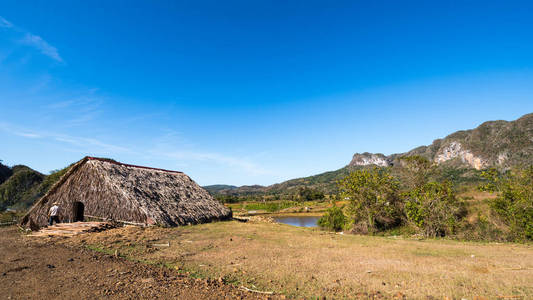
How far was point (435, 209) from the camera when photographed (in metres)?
11.0

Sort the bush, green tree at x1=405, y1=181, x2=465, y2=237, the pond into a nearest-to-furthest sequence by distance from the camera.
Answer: green tree at x1=405, y1=181, x2=465, y2=237 < the bush < the pond

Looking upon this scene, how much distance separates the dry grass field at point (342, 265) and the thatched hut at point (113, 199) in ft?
8.02

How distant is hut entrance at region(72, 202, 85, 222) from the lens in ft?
44.8

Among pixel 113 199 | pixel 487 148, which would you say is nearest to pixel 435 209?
pixel 113 199

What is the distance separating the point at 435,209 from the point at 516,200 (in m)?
2.64

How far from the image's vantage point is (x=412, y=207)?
11.8m

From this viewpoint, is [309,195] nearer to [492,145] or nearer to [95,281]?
[492,145]

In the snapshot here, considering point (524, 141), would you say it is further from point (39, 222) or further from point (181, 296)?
point (39, 222)

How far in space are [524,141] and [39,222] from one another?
76761 mm

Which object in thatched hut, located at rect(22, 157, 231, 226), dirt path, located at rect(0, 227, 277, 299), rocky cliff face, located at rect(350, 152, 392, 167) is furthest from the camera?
rocky cliff face, located at rect(350, 152, 392, 167)

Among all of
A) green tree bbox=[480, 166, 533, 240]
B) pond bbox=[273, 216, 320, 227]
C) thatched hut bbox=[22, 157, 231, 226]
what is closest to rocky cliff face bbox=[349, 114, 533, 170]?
pond bbox=[273, 216, 320, 227]

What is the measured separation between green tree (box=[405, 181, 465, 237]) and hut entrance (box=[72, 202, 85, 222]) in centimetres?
1725

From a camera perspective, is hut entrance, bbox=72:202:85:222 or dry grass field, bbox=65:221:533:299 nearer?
dry grass field, bbox=65:221:533:299

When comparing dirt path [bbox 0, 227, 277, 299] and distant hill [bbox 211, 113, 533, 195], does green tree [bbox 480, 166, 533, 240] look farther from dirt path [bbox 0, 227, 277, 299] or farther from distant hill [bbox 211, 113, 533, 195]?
distant hill [bbox 211, 113, 533, 195]
